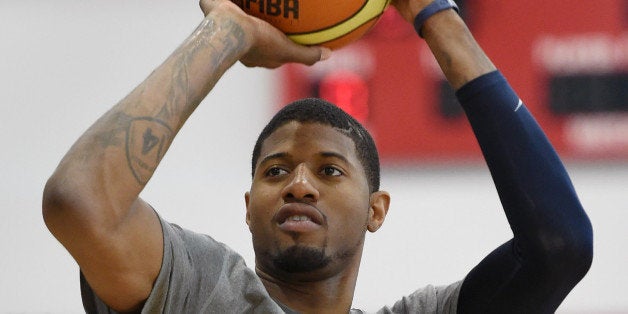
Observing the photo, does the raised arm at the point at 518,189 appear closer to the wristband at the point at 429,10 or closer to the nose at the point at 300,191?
the wristband at the point at 429,10

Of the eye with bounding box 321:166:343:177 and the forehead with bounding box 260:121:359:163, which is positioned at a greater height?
the forehead with bounding box 260:121:359:163

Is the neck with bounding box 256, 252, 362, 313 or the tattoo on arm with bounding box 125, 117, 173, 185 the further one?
the neck with bounding box 256, 252, 362, 313

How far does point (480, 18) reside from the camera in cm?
471

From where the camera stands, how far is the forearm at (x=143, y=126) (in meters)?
1.97

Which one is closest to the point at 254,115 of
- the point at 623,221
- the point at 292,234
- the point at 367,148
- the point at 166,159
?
the point at 166,159

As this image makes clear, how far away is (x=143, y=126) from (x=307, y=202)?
1.62 feet

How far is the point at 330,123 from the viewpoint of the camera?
8.46ft

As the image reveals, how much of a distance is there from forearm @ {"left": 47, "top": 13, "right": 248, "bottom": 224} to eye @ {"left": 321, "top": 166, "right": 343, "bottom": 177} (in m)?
0.40

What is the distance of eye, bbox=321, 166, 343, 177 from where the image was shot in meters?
2.49

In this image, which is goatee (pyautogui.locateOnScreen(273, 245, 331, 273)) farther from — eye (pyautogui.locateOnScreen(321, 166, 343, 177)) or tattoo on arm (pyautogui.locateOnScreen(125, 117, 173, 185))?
tattoo on arm (pyautogui.locateOnScreen(125, 117, 173, 185))

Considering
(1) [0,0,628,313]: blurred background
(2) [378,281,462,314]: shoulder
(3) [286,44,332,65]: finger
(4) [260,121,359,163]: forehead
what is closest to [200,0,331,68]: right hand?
(3) [286,44,332,65]: finger

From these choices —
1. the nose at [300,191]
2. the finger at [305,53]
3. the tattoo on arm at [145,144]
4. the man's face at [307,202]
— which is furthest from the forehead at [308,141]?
the tattoo on arm at [145,144]

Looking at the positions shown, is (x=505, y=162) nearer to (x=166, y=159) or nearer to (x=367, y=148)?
(x=367, y=148)

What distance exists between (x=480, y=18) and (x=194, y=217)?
1.57 m
